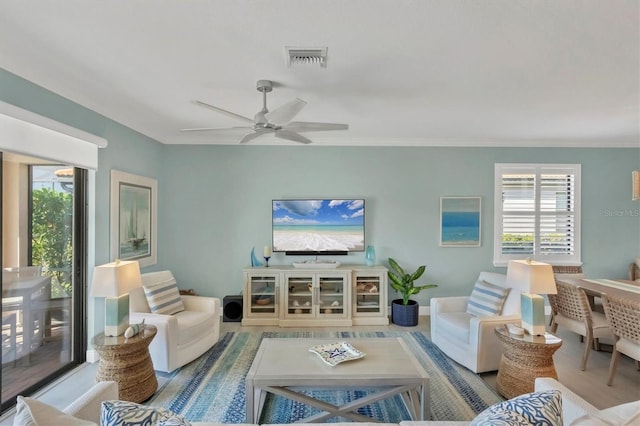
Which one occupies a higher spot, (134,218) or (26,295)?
(134,218)

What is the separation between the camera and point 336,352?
2.25 m

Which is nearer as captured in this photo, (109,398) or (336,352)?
(109,398)

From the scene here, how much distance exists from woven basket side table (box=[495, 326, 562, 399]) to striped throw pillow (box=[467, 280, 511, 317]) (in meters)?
0.55

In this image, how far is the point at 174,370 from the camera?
9.37 ft

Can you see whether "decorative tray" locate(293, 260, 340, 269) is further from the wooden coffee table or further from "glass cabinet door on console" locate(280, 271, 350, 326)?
the wooden coffee table

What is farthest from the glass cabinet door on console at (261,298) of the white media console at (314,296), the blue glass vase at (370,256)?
the blue glass vase at (370,256)

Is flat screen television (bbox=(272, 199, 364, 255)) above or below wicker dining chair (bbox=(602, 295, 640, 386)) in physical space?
above

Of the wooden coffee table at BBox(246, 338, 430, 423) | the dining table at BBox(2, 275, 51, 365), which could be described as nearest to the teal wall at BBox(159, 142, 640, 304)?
the dining table at BBox(2, 275, 51, 365)

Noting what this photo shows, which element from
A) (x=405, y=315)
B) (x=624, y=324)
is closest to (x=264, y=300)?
(x=405, y=315)

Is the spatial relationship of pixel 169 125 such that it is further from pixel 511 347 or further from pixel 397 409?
pixel 511 347

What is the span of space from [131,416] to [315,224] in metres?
3.39

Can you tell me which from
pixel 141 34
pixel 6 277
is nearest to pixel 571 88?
pixel 141 34

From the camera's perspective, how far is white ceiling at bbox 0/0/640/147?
165 cm

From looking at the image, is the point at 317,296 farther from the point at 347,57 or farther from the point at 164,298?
the point at 347,57
